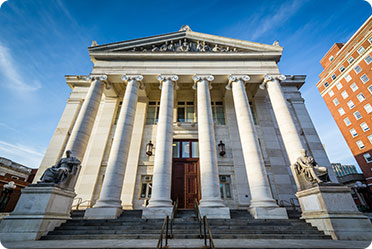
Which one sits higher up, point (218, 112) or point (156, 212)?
point (218, 112)

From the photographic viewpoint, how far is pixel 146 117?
1792 centimetres

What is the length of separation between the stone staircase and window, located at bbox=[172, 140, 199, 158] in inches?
288

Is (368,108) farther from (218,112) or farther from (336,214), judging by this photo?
(336,214)

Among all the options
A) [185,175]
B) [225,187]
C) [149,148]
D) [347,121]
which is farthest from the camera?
[347,121]

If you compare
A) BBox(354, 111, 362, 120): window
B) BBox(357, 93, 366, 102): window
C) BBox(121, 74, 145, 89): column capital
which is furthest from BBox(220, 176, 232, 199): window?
BBox(357, 93, 366, 102): window

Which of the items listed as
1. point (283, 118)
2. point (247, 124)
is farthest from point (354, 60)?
point (247, 124)

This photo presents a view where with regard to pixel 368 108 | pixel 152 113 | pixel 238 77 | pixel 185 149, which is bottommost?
pixel 185 149

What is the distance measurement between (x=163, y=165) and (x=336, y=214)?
349 inches

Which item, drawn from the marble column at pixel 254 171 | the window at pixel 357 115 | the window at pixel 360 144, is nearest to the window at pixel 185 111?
the marble column at pixel 254 171

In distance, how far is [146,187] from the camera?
14.6 metres

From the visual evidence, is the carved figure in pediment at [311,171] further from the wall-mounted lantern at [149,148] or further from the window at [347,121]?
the window at [347,121]

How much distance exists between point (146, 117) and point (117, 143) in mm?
6565

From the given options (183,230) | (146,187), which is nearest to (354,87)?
(146,187)

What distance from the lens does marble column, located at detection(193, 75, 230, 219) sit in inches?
386
